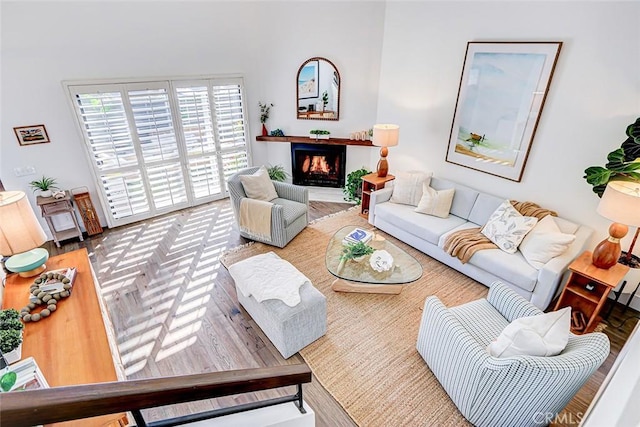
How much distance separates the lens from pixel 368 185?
5152mm

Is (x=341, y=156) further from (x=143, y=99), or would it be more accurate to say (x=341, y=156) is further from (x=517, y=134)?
(x=143, y=99)

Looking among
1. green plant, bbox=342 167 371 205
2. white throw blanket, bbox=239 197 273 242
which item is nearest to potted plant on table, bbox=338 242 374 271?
white throw blanket, bbox=239 197 273 242

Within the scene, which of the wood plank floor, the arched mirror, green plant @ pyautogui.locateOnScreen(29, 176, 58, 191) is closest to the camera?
the wood plank floor

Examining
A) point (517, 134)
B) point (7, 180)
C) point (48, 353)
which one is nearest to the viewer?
point (48, 353)

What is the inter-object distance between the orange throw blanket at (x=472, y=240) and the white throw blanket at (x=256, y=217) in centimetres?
222

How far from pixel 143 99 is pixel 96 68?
60cm

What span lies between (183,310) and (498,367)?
2.88 meters

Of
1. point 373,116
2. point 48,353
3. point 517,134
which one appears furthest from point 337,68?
point 48,353

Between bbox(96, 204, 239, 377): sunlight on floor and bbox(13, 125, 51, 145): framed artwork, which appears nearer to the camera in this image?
bbox(96, 204, 239, 377): sunlight on floor

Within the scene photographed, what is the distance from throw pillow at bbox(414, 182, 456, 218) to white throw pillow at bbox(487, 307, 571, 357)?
2.22 metres

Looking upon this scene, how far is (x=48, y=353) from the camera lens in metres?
1.98

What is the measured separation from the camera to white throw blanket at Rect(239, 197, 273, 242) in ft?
14.0

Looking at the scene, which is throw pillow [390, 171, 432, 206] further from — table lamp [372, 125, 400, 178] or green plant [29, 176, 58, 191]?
green plant [29, 176, 58, 191]

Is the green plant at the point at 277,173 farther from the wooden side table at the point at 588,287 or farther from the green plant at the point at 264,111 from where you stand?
the wooden side table at the point at 588,287
